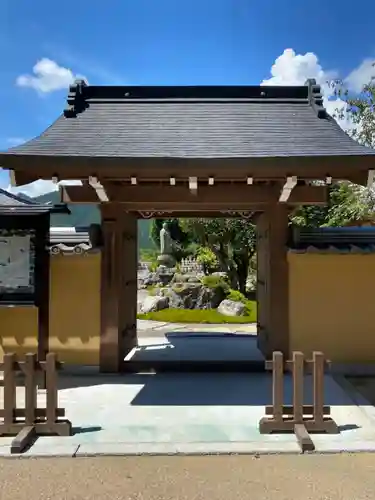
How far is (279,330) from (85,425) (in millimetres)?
3251

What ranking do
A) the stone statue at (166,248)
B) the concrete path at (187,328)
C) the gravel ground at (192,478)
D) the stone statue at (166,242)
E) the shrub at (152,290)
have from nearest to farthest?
the gravel ground at (192,478)
the concrete path at (187,328)
the shrub at (152,290)
the stone statue at (166,248)
the stone statue at (166,242)

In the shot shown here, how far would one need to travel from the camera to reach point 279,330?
6648 millimetres

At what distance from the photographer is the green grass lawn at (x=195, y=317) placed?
542 inches

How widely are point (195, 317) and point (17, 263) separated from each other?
872cm

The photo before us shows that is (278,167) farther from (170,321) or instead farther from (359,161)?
(170,321)

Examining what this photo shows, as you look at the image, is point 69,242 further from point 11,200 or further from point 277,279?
point 277,279

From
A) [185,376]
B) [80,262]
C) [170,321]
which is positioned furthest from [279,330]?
[170,321]

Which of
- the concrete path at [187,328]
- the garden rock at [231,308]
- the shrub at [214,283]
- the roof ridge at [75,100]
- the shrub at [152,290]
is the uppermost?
the roof ridge at [75,100]

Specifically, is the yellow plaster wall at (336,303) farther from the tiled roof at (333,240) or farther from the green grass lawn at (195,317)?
the green grass lawn at (195,317)

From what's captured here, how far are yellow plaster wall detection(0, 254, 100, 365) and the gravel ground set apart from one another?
3.03m

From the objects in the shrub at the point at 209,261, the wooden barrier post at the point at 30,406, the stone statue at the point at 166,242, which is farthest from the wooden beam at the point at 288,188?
the stone statue at the point at 166,242

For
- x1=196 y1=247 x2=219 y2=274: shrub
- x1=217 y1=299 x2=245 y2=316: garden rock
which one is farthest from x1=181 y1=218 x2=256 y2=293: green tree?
x1=217 y1=299 x2=245 y2=316: garden rock

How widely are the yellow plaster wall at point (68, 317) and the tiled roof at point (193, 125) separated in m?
1.81

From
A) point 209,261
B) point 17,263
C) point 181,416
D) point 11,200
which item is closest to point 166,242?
point 209,261
